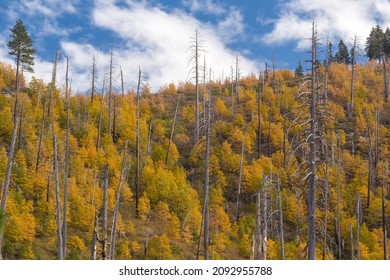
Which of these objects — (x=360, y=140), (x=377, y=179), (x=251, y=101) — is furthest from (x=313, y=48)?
(x=251, y=101)

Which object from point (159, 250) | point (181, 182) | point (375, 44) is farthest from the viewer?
point (375, 44)

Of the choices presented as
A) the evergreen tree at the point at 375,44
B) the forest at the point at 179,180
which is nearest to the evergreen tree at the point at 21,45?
the forest at the point at 179,180

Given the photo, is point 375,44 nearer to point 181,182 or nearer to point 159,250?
point 181,182

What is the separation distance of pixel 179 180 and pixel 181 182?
234 millimetres

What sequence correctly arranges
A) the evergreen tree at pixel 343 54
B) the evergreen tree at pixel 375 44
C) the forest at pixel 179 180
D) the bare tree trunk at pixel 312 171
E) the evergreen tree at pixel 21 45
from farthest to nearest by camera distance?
the evergreen tree at pixel 343 54, the evergreen tree at pixel 375 44, the evergreen tree at pixel 21 45, the forest at pixel 179 180, the bare tree trunk at pixel 312 171

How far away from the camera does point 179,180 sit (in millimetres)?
36469

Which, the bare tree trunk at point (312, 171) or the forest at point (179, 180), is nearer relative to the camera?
the bare tree trunk at point (312, 171)

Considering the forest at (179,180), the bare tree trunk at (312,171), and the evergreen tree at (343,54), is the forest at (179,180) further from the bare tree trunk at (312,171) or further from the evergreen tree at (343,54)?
the evergreen tree at (343,54)

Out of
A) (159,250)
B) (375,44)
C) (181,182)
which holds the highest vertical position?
(375,44)

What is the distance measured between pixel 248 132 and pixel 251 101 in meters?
8.38

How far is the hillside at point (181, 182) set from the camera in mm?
27406

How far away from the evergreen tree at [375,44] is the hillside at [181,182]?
2324 centimetres

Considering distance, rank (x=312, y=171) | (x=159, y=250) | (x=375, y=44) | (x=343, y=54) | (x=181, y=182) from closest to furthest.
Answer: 1. (x=312, y=171)
2. (x=159, y=250)
3. (x=181, y=182)
4. (x=375, y=44)
5. (x=343, y=54)

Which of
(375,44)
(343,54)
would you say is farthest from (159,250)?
(343,54)
